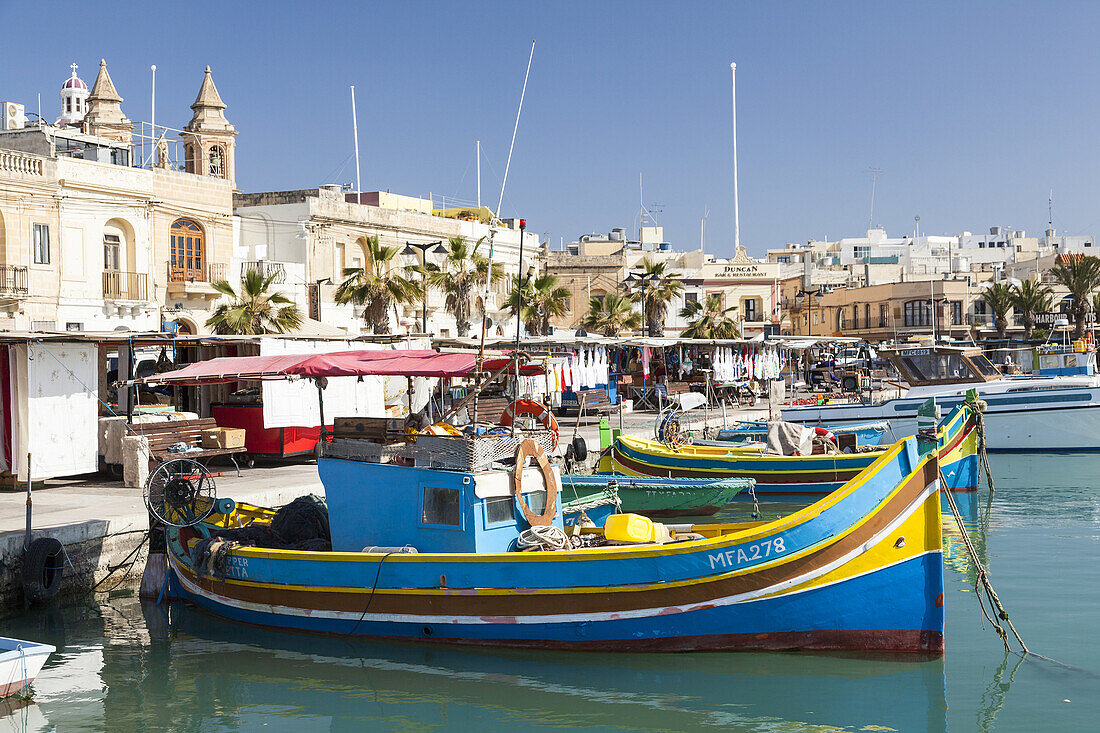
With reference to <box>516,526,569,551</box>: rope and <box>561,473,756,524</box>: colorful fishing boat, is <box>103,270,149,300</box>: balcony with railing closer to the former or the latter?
<box>561,473,756,524</box>: colorful fishing boat

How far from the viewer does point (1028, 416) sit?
32.2 meters

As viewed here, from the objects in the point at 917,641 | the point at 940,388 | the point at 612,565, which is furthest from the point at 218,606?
the point at 940,388

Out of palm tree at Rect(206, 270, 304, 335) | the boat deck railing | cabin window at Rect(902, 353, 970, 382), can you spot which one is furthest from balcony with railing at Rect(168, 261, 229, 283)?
the boat deck railing

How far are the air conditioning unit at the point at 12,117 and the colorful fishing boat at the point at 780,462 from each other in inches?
1096

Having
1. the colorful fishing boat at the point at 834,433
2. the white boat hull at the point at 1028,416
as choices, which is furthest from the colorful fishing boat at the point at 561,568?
the white boat hull at the point at 1028,416

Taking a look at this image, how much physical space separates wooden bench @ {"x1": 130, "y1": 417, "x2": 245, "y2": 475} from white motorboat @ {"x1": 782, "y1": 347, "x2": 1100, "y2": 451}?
741 inches

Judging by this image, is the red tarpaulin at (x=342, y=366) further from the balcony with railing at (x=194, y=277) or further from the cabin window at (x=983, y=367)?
the cabin window at (x=983, y=367)

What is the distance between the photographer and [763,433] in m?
29.8

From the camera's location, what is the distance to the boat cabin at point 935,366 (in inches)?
1289

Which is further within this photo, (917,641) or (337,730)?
(917,641)

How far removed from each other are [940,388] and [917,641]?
21763 mm

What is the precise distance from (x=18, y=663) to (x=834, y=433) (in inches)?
771

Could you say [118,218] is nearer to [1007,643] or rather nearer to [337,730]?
[337,730]

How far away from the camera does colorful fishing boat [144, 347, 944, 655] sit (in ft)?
39.0
